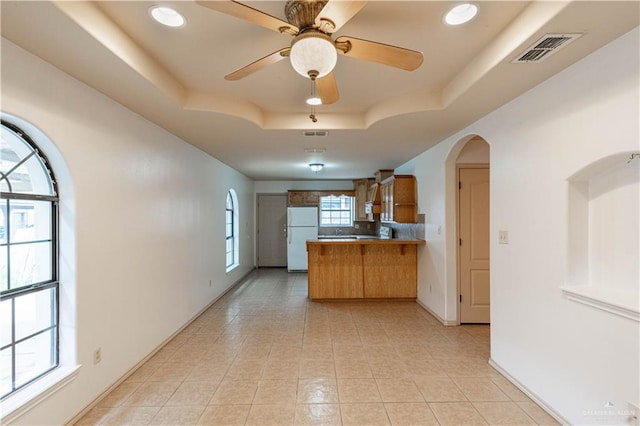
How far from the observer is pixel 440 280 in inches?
163

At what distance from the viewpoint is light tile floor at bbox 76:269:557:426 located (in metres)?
2.19

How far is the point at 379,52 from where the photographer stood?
161 cm

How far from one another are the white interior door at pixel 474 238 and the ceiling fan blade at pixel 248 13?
315 centimetres

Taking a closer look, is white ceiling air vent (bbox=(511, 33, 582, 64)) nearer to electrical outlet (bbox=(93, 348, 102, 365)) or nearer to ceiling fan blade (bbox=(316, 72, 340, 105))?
ceiling fan blade (bbox=(316, 72, 340, 105))

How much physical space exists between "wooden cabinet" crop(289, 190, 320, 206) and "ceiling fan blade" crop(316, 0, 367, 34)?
6732 mm

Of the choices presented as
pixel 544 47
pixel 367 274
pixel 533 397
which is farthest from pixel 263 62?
pixel 367 274

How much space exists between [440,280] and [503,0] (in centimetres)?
325

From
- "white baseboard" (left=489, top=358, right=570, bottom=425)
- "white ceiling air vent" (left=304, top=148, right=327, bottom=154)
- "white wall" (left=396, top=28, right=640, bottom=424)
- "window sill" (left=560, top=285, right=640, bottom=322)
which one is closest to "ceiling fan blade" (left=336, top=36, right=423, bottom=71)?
"white wall" (left=396, top=28, right=640, bottom=424)

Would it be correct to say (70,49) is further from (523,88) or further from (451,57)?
(523,88)

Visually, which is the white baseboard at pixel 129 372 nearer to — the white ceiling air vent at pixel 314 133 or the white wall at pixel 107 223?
the white wall at pixel 107 223

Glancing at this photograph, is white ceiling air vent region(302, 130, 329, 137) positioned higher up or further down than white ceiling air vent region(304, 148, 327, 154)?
higher up

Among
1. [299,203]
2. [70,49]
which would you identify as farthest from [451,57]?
[299,203]

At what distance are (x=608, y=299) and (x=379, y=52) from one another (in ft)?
6.00

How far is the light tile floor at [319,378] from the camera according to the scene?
7.19 ft
